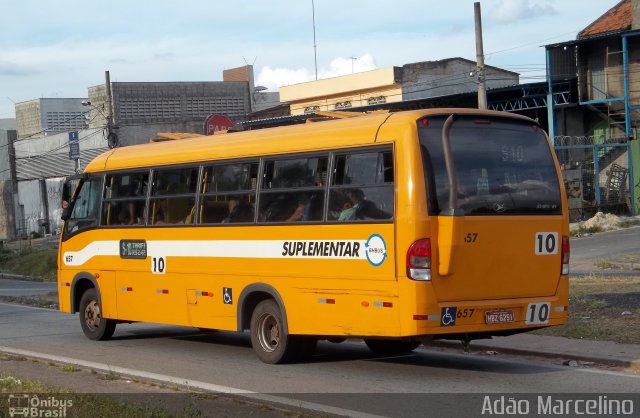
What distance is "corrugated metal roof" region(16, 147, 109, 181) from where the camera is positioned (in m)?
56.6

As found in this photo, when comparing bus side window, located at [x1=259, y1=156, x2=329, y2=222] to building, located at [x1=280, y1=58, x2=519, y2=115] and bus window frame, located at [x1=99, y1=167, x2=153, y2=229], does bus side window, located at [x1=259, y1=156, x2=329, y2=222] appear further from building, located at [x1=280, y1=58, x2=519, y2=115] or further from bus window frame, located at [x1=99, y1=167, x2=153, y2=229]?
building, located at [x1=280, y1=58, x2=519, y2=115]

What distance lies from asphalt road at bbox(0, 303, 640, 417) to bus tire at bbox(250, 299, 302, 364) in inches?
5.4

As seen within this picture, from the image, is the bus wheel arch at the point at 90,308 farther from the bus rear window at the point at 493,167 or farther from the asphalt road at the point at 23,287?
the asphalt road at the point at 23,287

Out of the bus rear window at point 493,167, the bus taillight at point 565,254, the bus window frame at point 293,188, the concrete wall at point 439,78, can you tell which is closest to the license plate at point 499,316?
the bus taillight at point 565,254

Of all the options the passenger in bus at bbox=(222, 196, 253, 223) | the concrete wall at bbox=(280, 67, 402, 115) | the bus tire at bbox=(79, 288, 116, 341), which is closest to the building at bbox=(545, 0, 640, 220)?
the concrete wall at bbox=(280, 67, 402, 115)

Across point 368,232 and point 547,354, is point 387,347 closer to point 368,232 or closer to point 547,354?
point 547,354

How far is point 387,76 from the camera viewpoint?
183ft

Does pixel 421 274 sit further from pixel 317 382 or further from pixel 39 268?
pixel 39 268

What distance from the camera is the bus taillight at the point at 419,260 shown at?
10148 millimetres

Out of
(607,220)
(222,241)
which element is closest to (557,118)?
(607,220)

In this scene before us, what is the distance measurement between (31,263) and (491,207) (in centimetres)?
3080

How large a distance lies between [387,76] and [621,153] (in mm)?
15145

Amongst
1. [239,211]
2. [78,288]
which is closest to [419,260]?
[239,211]

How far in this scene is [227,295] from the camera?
12.7 metres
